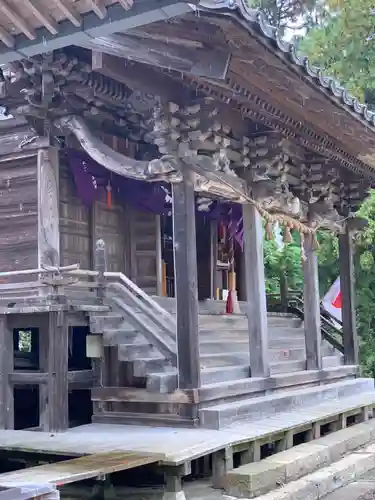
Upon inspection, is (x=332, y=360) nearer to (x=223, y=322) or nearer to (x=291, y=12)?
(x=223, y=322)

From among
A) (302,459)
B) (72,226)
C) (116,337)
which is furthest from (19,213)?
(302,459)

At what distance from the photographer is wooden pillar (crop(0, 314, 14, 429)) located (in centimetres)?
854

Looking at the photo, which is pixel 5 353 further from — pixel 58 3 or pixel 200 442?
pixel 58 3

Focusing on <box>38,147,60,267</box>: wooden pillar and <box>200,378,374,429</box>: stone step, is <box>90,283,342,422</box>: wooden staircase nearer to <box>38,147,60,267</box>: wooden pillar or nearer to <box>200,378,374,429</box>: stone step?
<box>200,378,374,429</box>: stone step

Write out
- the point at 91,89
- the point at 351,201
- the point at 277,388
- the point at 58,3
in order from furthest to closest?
1. the point at 351,201
2. the point at 277,388
3. the point at 91,89
4. the point at 58,3

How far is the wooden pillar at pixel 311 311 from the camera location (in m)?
11.4

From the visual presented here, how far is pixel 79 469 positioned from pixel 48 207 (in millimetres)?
4845

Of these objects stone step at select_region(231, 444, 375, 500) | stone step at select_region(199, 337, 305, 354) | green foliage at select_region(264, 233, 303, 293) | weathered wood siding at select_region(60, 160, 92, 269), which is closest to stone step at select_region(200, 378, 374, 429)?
stone step at select_region(199, 337, 305, 354)

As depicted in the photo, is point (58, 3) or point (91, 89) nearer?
point (58, 3)

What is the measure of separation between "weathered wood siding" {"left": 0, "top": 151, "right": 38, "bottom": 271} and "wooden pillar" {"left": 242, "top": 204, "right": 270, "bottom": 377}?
2998mm

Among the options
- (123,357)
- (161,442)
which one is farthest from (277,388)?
(161,442)

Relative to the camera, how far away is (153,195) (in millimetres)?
11273

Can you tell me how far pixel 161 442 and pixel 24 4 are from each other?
15.9 ft

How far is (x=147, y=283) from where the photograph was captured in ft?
38.9
